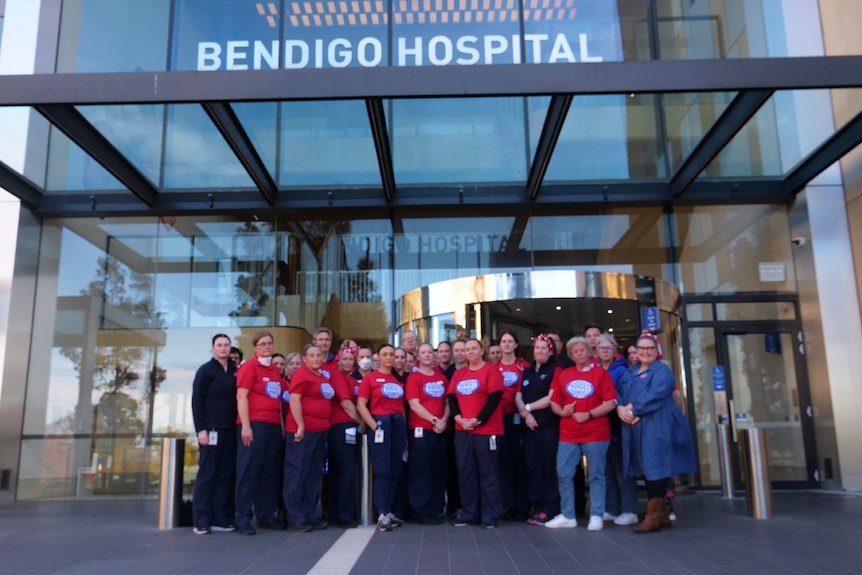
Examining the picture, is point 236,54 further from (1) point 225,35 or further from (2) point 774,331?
(2) point 774,331

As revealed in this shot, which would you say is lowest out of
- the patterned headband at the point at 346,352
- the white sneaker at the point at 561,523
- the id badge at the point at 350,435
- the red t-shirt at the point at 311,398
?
the white sneaker at the point at 561,523

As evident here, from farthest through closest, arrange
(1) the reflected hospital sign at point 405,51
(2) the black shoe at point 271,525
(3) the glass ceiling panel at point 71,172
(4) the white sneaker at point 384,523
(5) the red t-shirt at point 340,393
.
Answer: (3) the glass ceiling panel at point 71,172 → (1) the reflected hospital sign at point 405,51 → (5) the red t-shirt at point 340,393 → (2) the black shoe at point 271,525 → (4) the white sneaker at point 384,523

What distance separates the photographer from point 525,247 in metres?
11.1

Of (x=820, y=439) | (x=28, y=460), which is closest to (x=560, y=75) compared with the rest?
(x=820, y=439)

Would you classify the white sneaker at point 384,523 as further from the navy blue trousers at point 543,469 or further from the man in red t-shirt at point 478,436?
the navy blue trousers at point 543,469

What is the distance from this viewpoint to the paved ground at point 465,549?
477 cm

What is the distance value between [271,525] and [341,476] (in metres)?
0.79

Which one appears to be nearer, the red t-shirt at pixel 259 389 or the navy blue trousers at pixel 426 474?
the red t-shirt at pixel 259 389

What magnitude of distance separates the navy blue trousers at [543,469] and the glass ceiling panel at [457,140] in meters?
5.20

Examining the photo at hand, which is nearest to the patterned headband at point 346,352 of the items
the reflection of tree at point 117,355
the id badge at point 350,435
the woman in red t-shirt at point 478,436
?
the id badge at point 350,435

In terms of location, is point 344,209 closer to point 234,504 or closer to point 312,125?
point 312,125

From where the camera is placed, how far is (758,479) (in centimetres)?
704

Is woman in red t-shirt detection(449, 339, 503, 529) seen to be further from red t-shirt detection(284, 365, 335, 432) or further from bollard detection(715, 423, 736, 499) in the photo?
bollard detection(715, 423, 736, 499)

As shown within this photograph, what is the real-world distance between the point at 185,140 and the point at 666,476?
27.0ft
